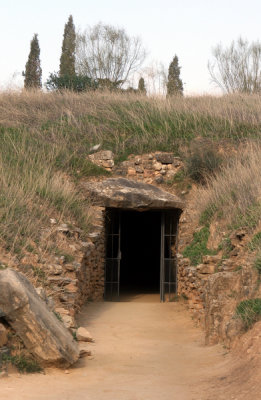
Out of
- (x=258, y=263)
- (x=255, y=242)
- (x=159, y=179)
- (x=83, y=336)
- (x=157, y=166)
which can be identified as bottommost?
(x=83, y=336)

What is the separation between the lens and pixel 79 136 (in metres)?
15.1

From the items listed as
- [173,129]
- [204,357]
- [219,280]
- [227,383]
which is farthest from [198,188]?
[227,383]

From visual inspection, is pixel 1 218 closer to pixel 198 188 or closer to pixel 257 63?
pixel 198 188

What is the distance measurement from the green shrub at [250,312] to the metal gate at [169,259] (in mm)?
5543

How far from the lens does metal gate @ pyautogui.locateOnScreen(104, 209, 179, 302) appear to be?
13.2m

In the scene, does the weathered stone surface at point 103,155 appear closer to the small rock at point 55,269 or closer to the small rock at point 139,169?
the small rock at point 139,169

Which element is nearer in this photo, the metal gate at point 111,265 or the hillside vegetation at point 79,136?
the hillside vegetation at point 79,136

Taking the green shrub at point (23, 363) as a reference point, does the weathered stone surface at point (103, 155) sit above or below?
above

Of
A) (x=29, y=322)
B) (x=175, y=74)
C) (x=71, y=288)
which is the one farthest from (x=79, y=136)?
(x=175, y=74)

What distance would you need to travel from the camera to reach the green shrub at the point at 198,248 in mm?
11367

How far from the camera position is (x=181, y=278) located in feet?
40.6

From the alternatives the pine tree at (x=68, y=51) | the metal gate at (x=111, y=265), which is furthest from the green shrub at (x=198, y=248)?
the pine tree at (x=68, y=51)

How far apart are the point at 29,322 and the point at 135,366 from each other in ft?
5.74

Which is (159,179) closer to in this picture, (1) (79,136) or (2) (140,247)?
(1) (79,136)
